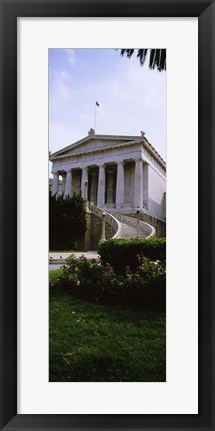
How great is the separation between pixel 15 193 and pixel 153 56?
1.48 meters

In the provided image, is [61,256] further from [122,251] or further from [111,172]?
[111,172]

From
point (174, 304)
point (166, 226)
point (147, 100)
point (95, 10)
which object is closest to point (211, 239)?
point (166, 226)

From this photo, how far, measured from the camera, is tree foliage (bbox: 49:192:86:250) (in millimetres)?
2170

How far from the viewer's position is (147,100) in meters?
2.19

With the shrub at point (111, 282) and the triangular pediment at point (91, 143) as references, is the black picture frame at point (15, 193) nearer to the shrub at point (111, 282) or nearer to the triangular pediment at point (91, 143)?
the triangular pediment at point (91, 143)

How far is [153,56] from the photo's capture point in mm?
2043

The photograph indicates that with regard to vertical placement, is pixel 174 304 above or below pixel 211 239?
below

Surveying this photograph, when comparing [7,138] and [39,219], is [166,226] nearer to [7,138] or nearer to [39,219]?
[39,219]

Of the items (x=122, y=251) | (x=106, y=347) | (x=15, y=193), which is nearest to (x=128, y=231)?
(x=122, y=251)

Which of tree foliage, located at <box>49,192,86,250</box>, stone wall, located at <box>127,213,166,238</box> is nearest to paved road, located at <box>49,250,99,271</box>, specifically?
tree foliage, located at <box>49,192,86,250</box>

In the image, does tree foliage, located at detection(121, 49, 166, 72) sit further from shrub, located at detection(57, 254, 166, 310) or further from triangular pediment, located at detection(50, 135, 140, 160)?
shrub, located at detection(57, 254, 166, 310)

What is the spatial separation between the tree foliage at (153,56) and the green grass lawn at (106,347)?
1892 millimetres

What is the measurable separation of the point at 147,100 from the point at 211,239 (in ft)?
4.04

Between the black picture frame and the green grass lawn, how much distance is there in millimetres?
259
